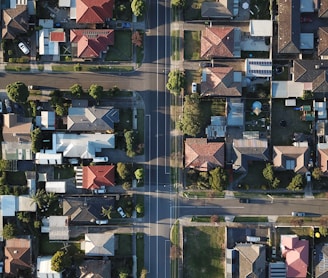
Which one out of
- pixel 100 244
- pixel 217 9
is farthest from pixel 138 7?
pixel 100 244

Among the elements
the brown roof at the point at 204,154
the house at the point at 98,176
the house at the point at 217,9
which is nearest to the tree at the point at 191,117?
the brown roof at the point at 204,154

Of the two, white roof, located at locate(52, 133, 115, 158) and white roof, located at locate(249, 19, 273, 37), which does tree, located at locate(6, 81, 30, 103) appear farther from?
white roof, located at locate(249, 19, 273, 37)

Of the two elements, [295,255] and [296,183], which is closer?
[296,183]

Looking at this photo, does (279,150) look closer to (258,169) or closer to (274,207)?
(258,169)

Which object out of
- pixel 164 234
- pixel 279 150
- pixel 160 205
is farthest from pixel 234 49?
pixel 164 234

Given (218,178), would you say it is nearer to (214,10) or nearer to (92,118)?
(92,118)

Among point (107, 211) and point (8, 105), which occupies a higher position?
point (8, 105)
